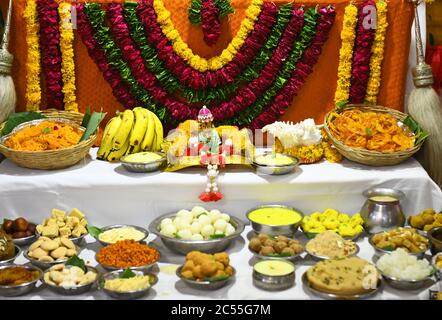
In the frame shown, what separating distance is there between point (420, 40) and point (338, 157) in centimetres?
103

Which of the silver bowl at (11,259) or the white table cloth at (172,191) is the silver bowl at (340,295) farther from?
the silver bowl at (11,259)

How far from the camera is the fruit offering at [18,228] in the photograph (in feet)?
11.6

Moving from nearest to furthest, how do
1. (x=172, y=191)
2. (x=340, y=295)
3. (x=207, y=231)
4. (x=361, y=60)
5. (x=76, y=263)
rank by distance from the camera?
(x=340, y=295), (x=76, y=263), (x=207, y=231), (x=172, y=191), (x=361, y=60)

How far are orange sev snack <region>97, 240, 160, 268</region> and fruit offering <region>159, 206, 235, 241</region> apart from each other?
185 mm

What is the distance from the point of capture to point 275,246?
3281mm

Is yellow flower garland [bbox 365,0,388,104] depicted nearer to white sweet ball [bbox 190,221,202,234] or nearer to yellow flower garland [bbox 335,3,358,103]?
yellow flower garland [bbox 335,3,358,103]

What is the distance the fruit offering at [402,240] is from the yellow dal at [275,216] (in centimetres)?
47

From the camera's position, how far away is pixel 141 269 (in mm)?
3129

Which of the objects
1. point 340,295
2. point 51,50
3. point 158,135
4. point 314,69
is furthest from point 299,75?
point 340,295

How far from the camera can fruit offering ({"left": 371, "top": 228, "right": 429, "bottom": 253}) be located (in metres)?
3.30

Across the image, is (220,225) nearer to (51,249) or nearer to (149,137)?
(51,249)

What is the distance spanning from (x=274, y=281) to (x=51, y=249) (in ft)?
3.89
